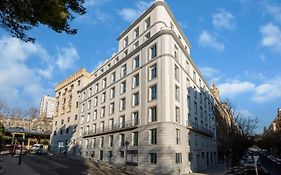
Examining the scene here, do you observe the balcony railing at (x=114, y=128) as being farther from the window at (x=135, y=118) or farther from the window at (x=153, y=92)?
the window at (x=153, y=92)

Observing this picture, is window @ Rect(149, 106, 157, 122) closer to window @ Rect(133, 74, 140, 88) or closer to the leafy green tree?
window @ Rect(133, 74, 140, 88)

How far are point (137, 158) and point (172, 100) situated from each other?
9.36m

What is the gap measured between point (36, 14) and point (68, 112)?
60.9 metres

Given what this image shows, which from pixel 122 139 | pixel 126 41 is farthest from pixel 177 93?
pixel 126 41

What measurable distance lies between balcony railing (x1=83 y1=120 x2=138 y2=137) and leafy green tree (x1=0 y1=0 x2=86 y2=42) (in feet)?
88.9

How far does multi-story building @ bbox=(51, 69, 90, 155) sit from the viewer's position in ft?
210

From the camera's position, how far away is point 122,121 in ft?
138

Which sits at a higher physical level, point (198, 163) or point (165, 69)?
point (165, 69)

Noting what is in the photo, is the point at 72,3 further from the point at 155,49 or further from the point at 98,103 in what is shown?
the point at 98,103

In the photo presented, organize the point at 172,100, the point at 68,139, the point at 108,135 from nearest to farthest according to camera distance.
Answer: the point at 172,100 → the point at 108,135 → the point at 68,139

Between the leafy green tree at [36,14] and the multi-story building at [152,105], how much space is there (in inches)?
912

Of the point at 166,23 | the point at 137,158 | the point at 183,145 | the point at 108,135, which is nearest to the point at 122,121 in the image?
the point at 108,135

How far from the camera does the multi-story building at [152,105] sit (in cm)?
3278

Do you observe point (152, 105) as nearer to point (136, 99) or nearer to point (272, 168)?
point (136, 99)
